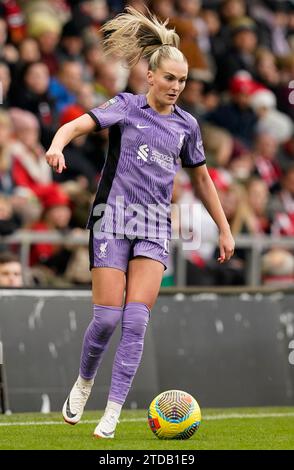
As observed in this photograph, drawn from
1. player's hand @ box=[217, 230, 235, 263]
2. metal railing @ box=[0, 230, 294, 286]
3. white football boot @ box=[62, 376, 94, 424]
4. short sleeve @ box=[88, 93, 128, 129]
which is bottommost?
metal railing @ box=[0, 230, 294, 286]

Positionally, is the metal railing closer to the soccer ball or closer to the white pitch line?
the white pitch line

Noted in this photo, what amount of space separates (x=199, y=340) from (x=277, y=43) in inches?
426

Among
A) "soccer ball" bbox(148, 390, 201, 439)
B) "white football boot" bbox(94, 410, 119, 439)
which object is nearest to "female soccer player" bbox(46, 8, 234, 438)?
"white football boot" bbox(94, 410, 119, 439)

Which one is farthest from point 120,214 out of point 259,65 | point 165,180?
point 259,65

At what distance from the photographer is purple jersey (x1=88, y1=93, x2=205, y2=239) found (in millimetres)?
8180

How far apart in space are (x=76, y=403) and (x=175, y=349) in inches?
123

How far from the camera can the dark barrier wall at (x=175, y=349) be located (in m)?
10.5

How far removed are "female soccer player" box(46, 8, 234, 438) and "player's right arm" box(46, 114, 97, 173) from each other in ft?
0.04

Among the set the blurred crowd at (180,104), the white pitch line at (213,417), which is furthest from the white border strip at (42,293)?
the white pitch line at (213,417)

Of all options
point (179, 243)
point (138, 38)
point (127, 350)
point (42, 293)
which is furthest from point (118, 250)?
point (179, 243)

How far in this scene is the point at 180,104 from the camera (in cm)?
1681

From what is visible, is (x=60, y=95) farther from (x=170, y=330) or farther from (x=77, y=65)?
(x=170, y=330)

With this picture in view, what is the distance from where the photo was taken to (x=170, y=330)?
11.3m

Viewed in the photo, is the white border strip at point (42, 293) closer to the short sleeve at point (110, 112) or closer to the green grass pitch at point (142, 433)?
the green grass pitch at point (142, 433)
